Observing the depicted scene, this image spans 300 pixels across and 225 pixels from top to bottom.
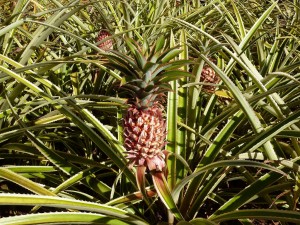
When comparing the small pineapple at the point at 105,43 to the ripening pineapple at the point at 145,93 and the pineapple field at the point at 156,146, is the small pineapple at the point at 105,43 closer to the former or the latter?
the pineapple field at the point at 156,146

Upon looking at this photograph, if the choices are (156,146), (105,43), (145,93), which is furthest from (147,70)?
(105,43)

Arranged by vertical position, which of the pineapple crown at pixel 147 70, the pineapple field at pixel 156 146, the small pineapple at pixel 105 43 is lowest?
the pineapple field at pixel 156 146

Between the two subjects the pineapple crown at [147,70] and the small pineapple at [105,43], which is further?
the small pineapple at [105,43]

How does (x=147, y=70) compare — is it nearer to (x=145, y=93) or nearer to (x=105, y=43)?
(x=145, y=93)

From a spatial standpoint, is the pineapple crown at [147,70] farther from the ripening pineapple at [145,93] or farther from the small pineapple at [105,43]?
the small pineapple at [105,43]

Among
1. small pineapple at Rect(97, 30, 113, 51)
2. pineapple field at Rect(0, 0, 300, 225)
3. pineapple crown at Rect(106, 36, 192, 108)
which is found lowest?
pineapple field at Rect(0, 0, 300, 225)

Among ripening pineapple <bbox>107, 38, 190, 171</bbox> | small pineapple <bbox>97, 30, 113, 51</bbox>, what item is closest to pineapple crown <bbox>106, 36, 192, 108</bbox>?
ripening pineapple <bbox>107, 38, 190, 171</bbox>

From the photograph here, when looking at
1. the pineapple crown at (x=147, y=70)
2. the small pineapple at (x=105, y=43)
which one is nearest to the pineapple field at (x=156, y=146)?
the pineapple crown at (x=147, y=70)

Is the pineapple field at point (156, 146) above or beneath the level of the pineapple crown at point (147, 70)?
beneath

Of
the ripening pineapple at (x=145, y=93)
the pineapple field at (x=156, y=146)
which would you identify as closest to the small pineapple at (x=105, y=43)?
the pineapple field at (x=156, y=146)

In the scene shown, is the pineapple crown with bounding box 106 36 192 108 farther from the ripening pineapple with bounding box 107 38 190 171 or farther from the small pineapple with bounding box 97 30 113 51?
the small pineapple with bounding box 97 30 113 51
